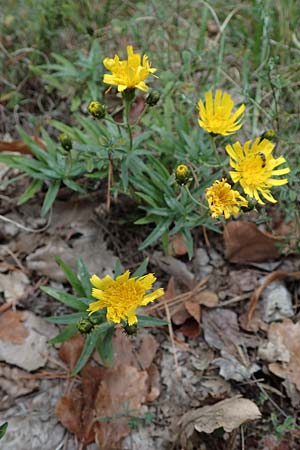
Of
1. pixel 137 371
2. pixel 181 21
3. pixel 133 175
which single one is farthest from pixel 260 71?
pixel 137 371

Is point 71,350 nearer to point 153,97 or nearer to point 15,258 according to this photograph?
point 15,258

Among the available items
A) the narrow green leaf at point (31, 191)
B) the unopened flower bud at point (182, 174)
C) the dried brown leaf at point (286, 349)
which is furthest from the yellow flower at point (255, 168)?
→ the narrow green leaf at point (31, 191)

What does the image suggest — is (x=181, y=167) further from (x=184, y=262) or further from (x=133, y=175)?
(x=184, y=262)

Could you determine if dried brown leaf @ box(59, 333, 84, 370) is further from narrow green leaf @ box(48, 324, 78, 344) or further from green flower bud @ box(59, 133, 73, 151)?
green flower bud @ box(59, 133, 73, 151)

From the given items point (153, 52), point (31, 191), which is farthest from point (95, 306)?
point (153, 52)

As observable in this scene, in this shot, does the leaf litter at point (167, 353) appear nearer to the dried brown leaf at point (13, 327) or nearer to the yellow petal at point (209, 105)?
the dried brown leaf at point (13, 327)

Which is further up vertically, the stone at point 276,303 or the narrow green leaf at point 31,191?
the narrow green leaf at point 31,191
